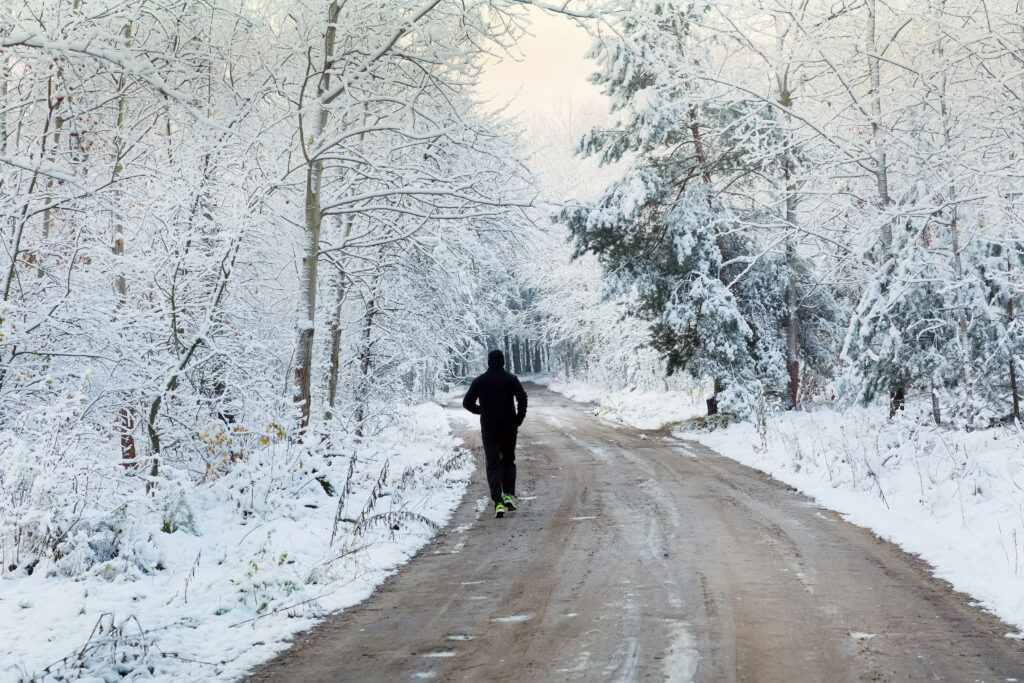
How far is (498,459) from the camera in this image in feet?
30.6

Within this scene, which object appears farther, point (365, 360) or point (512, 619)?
point (365, 360)

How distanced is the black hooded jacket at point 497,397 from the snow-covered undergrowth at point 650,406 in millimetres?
14747

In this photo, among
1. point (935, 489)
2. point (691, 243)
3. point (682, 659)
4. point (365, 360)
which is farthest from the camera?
point (691, 243)

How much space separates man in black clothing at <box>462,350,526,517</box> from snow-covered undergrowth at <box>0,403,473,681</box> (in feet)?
3.28

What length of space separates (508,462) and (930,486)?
488 cm

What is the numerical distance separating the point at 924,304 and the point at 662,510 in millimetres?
7416

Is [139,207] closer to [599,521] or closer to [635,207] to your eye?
[599,521]

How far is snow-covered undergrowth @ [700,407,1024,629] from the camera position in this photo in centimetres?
584

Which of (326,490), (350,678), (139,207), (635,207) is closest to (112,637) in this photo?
(350,678)

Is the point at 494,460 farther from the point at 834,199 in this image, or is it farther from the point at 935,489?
the point at 834,199

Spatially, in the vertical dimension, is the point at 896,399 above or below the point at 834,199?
below

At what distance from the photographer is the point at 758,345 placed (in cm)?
2053

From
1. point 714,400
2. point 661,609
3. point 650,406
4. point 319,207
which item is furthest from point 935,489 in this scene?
point 650,406

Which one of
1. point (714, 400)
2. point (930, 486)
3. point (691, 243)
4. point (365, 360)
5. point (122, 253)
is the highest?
point (691, 243)
